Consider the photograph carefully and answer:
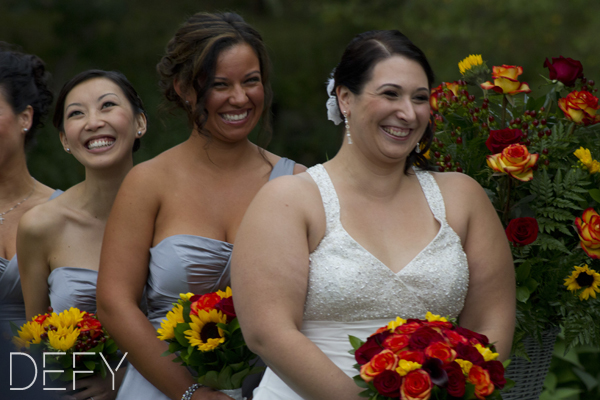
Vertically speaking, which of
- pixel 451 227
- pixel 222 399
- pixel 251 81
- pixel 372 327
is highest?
pixel 251 81

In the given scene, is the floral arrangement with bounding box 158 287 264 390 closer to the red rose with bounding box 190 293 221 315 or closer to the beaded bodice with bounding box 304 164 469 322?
the red rose with bounding box 190 293 221 315

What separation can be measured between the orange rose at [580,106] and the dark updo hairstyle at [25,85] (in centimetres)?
289

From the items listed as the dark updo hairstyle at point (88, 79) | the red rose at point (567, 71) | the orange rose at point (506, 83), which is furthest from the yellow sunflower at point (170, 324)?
the red rose at point (567, 71)

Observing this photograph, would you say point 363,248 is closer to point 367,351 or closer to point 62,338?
point 367,351

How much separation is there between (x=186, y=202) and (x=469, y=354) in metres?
1.56

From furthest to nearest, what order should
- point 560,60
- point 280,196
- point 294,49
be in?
1. point 294,49
2. point 560,60
3. point 280,196

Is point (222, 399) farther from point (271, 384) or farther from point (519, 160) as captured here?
point (519, 160)

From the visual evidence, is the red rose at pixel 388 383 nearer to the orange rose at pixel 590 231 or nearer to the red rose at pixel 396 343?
the red rose at pixel 396 343

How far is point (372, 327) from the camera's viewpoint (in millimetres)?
2664

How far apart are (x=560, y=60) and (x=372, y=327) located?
166 cm

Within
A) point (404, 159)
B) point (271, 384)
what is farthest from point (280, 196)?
point (271, 384)

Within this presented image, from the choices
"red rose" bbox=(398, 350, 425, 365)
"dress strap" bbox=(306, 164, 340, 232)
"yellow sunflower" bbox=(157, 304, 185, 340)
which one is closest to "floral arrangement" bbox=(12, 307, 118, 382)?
"yellow sunflower" bbox=(157, 304, 185, 340)

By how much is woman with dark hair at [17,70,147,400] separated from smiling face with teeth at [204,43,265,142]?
61 centimetres

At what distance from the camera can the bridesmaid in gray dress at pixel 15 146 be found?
390 centimetres
